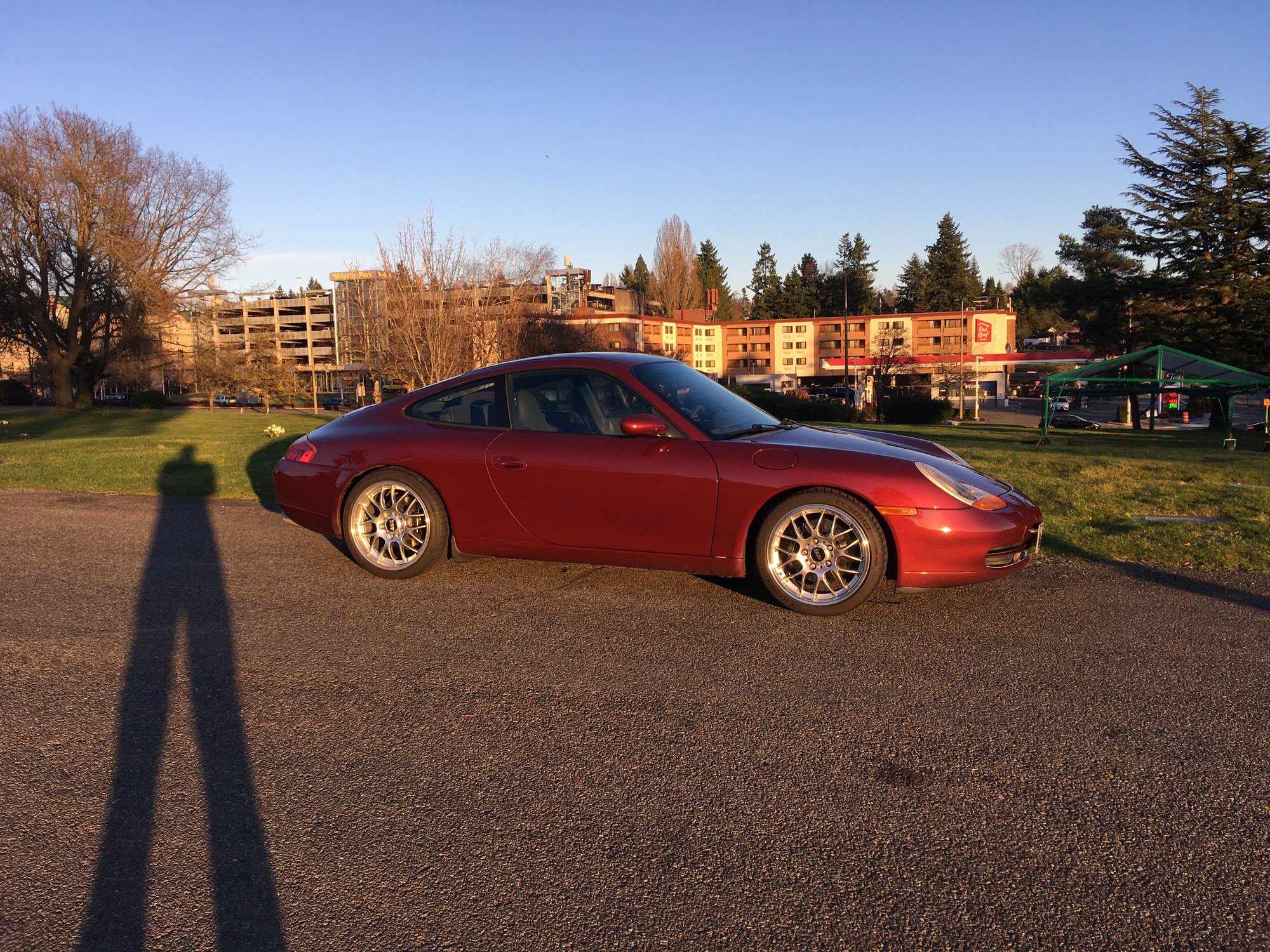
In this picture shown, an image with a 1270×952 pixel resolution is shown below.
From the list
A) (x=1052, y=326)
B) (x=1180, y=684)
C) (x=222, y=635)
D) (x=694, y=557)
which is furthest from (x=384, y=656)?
(x=1052, y=326)

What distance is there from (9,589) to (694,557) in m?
4.04

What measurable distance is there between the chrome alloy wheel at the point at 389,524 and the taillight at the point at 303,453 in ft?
1.67

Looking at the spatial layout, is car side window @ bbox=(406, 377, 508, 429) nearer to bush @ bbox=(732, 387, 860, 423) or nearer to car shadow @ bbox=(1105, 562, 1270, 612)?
car shadow @ bbox=(1105, 562, 1270, 612)

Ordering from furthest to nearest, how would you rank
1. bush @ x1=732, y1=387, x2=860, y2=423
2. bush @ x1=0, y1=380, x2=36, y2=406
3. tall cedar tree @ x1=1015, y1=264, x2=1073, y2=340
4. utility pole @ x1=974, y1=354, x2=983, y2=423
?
tall cedar tree @ x1=1015, y1=264, x2=1073, y2=340, utility pole @ x1=974, y1=354, x2=983, y2=423, bush @ x1=0, y1=380, x2=36, y2=406, bush @ x1=732, y1=387, x2=860, y2=423

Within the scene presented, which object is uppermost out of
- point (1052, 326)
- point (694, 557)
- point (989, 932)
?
point (1052, 326)

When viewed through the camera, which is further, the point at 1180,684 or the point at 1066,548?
the point at 1066,548

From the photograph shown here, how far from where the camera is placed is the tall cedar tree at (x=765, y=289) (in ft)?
397

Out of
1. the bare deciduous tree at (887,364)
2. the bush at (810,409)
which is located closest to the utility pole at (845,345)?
the bare deciduous tree at (887,364)

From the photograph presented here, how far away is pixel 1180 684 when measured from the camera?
11.9ft

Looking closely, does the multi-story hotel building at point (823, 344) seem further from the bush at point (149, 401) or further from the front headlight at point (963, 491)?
the front headlight at point (963, 491)

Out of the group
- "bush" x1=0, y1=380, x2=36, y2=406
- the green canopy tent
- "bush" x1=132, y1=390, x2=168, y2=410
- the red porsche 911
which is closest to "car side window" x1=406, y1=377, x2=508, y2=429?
the red porsche 911

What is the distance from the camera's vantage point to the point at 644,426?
16.3 ft

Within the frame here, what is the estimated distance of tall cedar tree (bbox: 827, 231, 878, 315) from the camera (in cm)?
11719

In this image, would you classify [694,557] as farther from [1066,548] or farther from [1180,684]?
[1066,548]
